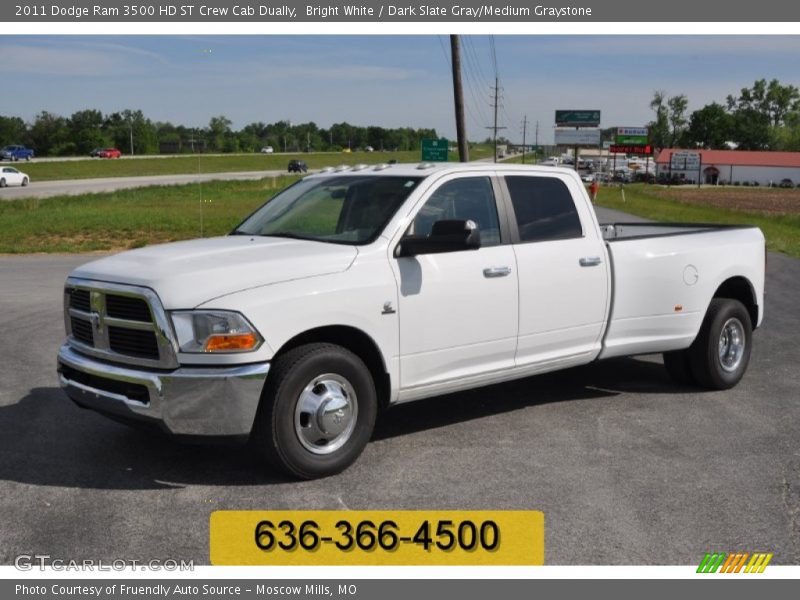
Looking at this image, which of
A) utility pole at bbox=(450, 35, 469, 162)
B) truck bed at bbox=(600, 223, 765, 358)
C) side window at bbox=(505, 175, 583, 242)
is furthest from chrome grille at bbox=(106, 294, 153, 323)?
utility pole at bbox=(450, 35, 469, 162)

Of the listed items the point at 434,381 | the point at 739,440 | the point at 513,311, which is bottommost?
the point at 739,440

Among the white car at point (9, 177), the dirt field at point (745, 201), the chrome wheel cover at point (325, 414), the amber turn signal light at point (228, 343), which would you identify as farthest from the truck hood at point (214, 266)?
the white car at point (9, 177)

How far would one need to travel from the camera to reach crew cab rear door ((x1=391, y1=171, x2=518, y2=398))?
5.88m

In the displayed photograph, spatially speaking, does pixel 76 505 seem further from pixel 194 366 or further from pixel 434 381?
pixel 434 381

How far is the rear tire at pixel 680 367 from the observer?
311 inches

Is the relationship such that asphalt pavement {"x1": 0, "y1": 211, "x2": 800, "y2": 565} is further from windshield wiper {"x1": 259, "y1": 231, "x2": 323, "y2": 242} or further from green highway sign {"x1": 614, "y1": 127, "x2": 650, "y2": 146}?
green highway sign {"x1": 614, "y1": 127, "x2": 650, "y2": 146}

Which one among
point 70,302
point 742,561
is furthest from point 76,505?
point 742,561

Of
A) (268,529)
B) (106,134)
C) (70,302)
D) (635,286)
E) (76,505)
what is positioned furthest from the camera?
(106,134)

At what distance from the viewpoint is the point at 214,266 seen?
5352mm

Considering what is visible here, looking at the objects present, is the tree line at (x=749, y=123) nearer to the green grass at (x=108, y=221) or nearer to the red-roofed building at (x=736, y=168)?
the red-roofed building at (x=736, y=168)

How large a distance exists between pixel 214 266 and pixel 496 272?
1979 mm

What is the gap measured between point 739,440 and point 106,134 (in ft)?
446

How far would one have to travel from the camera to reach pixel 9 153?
97062 millimetres

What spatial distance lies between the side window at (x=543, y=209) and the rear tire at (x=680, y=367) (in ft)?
5.62
